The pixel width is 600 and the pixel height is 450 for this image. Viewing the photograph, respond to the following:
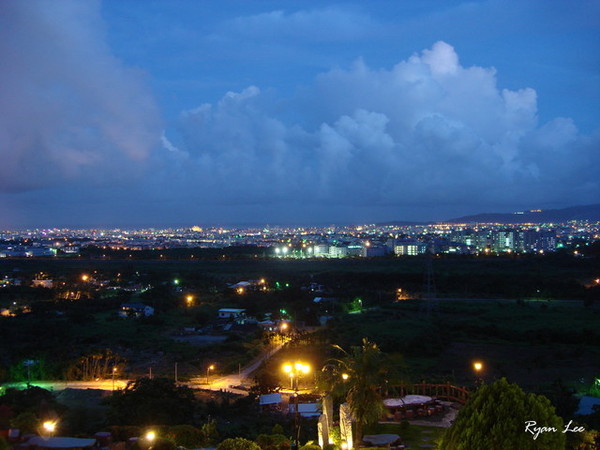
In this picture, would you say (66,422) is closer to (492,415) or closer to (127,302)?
(492,415)

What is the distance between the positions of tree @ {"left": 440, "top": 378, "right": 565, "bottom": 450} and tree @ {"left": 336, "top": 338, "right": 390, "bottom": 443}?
4271mm

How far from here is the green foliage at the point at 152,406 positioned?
13.6 m

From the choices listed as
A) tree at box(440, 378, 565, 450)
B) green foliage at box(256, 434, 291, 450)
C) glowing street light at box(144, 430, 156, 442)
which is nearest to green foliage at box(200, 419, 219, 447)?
glowing street light at box(144, 430, 156, 442)

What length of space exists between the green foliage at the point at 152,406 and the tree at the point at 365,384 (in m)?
4.99

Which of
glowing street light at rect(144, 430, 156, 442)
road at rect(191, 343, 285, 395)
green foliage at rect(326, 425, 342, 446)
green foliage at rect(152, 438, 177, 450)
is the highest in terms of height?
green foliage at rect(152, 438, 177, 450)

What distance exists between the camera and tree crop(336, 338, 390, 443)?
1084 cm

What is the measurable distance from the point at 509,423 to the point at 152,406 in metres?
9.85

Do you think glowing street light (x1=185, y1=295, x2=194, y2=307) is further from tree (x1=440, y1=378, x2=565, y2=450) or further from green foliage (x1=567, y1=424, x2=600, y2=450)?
tree (x1=440, y1=378, x2=565, y2=450)

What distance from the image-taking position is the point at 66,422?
14.1m

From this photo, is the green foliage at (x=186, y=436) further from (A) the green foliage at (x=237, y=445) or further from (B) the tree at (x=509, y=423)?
(B) the tree at (x=509, y=423)

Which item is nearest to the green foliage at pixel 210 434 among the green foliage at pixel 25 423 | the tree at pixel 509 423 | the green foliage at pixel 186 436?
the green foliage at pixel 186 436

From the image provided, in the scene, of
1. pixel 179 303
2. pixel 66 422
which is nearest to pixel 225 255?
pixel 179 303

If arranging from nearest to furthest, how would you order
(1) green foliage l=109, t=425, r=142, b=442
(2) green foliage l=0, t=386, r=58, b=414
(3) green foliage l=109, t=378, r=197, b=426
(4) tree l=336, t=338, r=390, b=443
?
1. (4) tree l=336, t=338, r=390, b=443
2. (1) green foliage l=109, t=425, r=142, b=442
3. (3) green foliage l=109, t=378, r=197, b=426
4. (2) green foliage l=0, t=386, r=58, b=414

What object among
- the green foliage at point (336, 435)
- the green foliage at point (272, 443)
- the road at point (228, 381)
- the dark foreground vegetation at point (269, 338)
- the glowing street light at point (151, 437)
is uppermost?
the glowing street light at point (151, 437)
